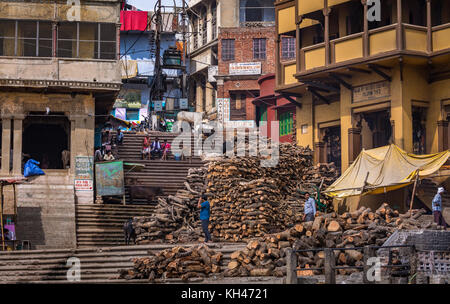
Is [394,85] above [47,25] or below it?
below

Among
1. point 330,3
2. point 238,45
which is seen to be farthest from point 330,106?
point 238,45

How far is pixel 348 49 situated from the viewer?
32.5 meters

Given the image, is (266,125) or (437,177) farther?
(266,125)

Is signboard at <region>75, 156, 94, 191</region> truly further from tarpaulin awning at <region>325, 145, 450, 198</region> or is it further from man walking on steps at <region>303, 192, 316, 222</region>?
man walking on steps at <region>303, 192, 316, 222</region>

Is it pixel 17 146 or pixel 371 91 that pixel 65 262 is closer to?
pixel 17 146

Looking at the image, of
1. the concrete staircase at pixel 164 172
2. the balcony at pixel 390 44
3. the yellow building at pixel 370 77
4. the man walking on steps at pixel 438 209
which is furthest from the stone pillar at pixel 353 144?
the man walking on steps at pixel 438 209

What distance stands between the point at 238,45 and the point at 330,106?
20.4 meters

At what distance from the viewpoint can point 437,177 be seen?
29.6 metres

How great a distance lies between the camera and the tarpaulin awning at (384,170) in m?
28.2

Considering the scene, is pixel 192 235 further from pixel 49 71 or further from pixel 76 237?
pixel 49 71

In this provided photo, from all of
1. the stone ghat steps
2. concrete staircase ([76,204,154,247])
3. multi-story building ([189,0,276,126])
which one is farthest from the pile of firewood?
multi-story building ([189,0,276,126])

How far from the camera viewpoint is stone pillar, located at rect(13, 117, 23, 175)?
3438 centimetres

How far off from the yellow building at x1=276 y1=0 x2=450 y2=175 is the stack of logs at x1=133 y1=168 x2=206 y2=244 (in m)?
7.14

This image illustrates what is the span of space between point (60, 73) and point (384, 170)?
14.3m
